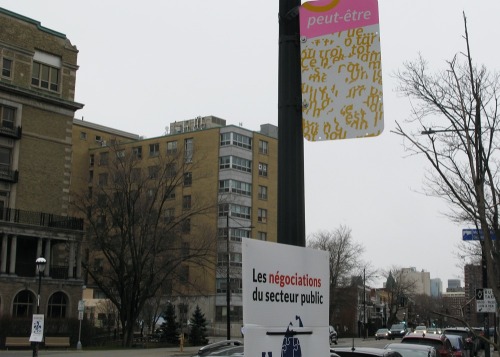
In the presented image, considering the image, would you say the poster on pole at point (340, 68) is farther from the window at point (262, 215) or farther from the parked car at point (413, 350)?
the window at point (262, 215)

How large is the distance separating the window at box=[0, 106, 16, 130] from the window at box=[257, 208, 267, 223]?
43.9 metres

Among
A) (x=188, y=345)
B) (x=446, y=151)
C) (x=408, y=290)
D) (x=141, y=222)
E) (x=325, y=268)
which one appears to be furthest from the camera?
(x=408, y=290)

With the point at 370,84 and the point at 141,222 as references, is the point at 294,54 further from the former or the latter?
the point at 141,222

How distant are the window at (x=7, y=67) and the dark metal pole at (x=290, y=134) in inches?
1922

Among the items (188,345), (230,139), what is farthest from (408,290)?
(188,345)

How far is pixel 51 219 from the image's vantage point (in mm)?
51000

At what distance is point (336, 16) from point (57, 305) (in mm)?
48443

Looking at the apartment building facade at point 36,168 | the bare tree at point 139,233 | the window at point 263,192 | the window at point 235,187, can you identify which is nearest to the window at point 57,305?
the apartment building facade at point 36,168

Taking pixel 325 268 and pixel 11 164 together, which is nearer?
pixel 325 268

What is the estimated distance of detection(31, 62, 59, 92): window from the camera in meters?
51.4

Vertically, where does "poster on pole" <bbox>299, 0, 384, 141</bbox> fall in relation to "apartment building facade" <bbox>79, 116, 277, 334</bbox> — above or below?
below

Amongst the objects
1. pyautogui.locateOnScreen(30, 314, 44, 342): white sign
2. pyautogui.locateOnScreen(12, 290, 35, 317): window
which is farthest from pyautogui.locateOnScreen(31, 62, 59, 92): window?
pyautogui.locateOnScreen(30, 314, 44, 342): white sign

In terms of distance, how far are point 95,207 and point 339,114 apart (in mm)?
47611

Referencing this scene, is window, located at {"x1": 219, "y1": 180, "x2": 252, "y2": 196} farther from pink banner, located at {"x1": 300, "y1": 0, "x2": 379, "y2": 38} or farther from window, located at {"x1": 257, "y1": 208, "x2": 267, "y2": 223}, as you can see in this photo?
pink banner, located at {"x1": 300, "y1": 0, "x2": 379, "y2": 38}
